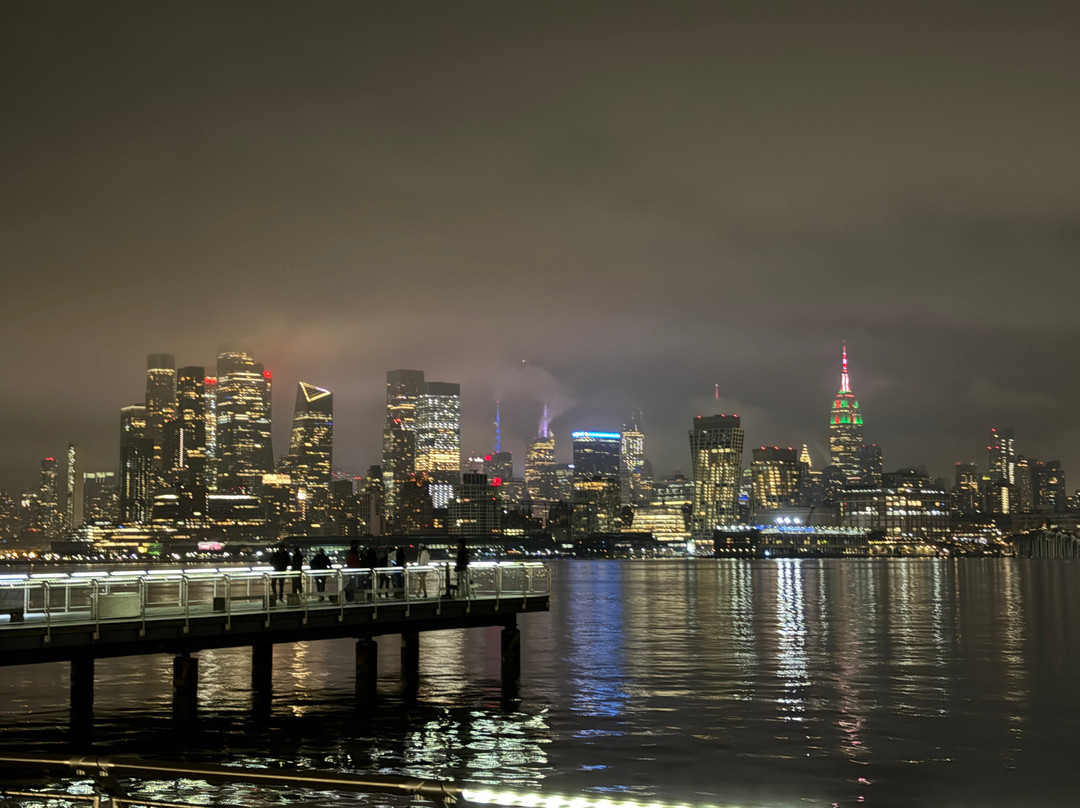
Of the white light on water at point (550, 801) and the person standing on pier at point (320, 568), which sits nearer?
the white light on water at point (550, 801)

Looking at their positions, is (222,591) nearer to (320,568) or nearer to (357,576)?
(357,576)

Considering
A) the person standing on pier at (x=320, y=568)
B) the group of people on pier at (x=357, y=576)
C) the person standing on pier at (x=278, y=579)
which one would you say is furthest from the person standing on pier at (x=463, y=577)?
the person standing on pier at (x=278, y=579)

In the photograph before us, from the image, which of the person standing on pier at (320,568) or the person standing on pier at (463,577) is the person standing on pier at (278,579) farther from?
the person standing on pier at (463,577)

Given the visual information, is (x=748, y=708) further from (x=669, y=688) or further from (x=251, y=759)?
(x=251, y=759)

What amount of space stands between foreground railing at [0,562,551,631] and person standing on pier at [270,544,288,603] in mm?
38

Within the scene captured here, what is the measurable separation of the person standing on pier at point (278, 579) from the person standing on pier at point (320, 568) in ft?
3.48

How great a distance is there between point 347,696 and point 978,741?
2098cm

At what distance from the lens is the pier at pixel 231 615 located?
29.6 m

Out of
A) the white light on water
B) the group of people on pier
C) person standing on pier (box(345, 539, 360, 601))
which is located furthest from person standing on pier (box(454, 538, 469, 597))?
the white light on water

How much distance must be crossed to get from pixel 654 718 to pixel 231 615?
13279mm

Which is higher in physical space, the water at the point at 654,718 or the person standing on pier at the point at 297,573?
the person standing on pier at the point at 297,573

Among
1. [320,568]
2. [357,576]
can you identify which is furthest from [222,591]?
[320,568]

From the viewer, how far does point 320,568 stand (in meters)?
41.0

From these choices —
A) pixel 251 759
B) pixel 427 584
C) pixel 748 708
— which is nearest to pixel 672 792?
pixel 251 759
